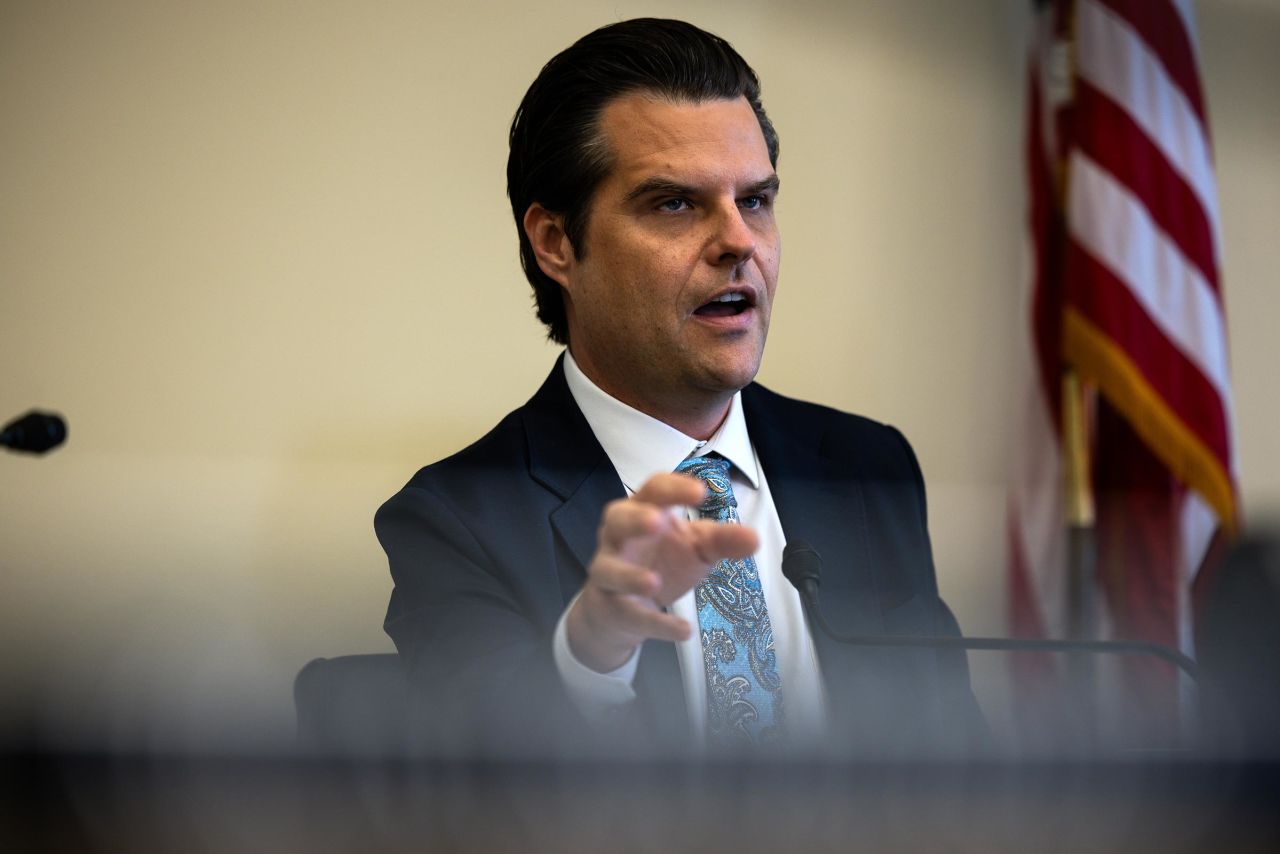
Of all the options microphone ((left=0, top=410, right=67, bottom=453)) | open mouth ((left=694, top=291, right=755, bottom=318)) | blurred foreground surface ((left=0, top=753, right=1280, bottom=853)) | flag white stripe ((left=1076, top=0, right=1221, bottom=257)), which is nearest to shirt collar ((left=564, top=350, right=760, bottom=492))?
open mouth ((left=694, top=291, right=755, bottom=318))

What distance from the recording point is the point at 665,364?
1.46m

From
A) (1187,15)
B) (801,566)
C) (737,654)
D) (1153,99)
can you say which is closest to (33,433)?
(801,566)

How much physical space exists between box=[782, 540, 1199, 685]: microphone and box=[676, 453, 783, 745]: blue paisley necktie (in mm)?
243

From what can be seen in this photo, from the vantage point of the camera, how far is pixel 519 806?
0.60 metres

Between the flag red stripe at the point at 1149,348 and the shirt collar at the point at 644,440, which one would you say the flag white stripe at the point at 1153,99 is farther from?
the shirt collar at the point at 644,440

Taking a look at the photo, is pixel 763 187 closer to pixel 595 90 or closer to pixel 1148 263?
pixel 595 90

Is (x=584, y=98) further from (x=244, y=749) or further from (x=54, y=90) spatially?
(x=244, y=749)

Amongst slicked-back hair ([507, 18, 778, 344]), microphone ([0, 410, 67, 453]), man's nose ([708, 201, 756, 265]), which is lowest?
microphone ([0, 410, 67, 453])

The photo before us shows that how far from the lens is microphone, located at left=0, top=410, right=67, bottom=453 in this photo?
2.89 ft

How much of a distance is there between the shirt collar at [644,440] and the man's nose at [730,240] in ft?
0.62

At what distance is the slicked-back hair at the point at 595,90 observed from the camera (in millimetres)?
1510

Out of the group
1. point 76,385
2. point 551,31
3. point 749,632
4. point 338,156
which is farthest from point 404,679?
point 551,31

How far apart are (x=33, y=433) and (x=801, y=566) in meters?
0.61

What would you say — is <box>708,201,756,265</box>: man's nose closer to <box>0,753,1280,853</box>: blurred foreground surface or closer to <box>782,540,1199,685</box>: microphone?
<box>782,540,1199,685</box>: microphone
